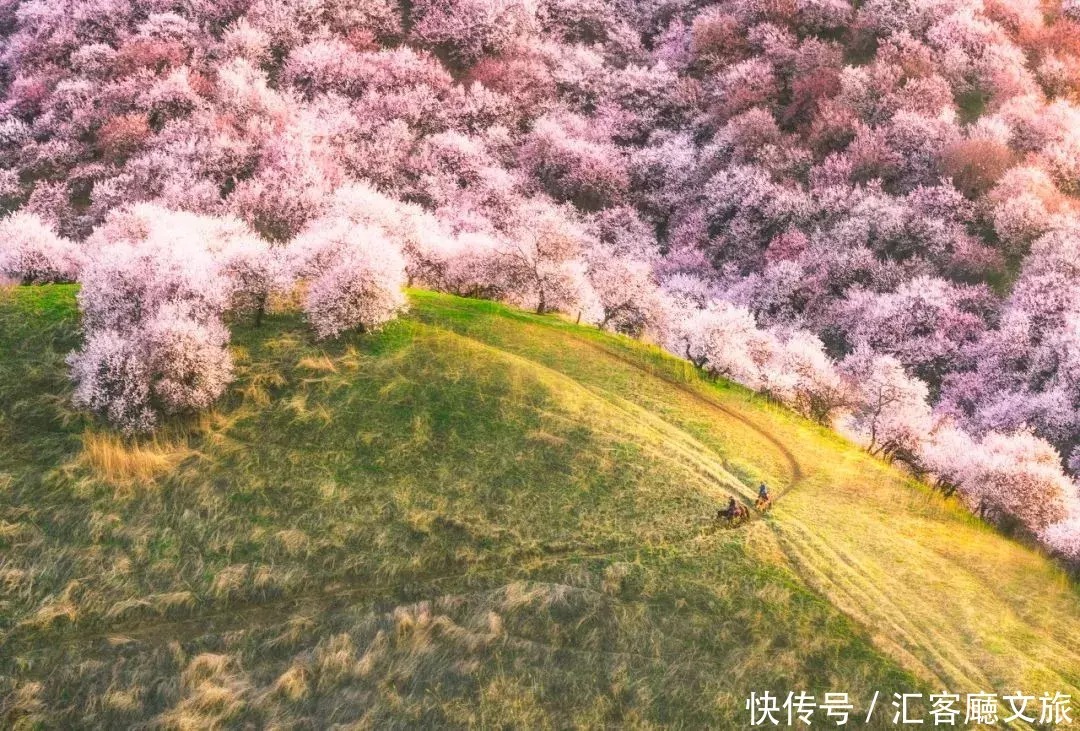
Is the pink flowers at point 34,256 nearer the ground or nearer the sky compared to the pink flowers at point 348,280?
nearer the ground

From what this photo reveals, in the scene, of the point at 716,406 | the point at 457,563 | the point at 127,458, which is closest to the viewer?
the point at 457,563

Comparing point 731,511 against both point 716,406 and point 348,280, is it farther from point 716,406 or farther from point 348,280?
point 348,280

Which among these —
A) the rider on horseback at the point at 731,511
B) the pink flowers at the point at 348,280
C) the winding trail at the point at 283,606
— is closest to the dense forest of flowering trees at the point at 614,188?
the pink flowers at the point at 348,280

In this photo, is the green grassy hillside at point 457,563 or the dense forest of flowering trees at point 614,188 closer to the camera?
the green grassy hillside at point 457,563

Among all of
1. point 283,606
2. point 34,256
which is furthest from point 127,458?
point 34,256

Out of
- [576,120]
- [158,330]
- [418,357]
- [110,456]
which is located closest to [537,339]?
[418,357]

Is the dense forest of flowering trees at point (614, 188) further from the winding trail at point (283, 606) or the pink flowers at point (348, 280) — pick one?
the winding trail at point (283, 606)
